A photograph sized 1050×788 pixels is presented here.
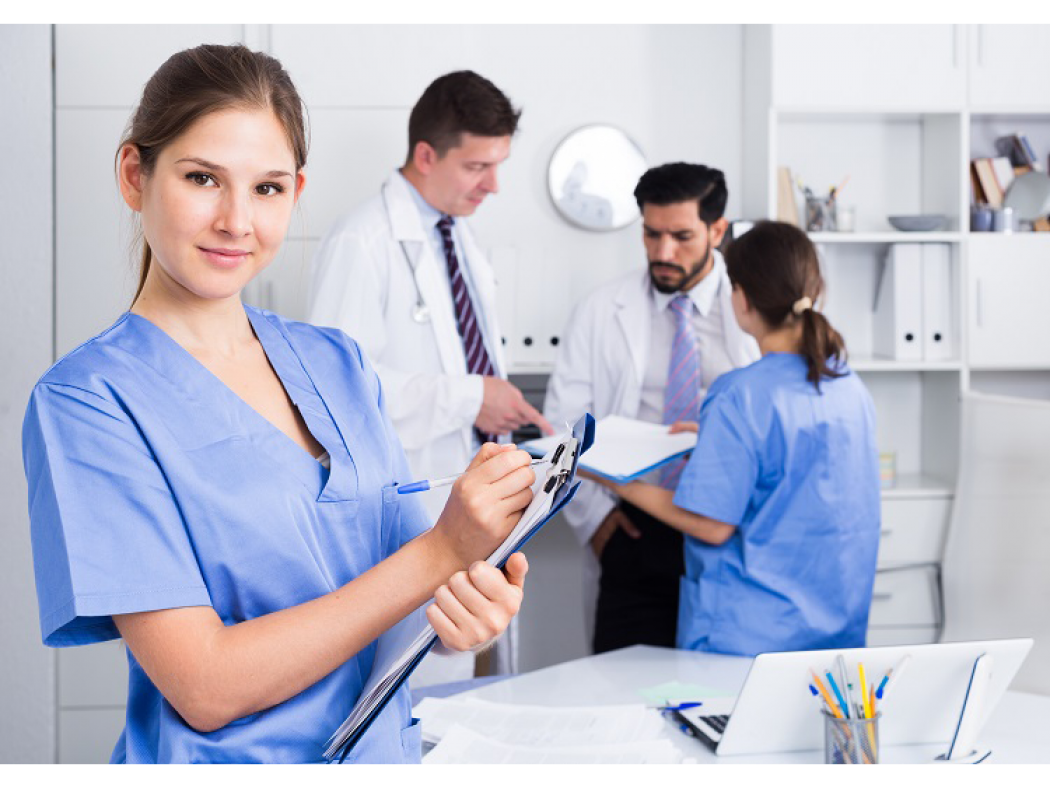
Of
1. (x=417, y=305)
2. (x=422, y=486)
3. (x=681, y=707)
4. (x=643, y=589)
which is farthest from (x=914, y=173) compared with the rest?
(x=422, y=486)

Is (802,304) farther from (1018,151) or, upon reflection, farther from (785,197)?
(1018,151)

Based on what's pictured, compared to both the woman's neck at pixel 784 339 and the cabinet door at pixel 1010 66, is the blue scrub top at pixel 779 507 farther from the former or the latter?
the cabinet door at pixel 1010 66

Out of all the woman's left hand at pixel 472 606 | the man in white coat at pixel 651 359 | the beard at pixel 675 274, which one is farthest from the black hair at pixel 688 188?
the woman's left hand at pixel 472 606

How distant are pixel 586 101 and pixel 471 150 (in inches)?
37.9

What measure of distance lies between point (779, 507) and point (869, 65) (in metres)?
1.69

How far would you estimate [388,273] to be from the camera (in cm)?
265

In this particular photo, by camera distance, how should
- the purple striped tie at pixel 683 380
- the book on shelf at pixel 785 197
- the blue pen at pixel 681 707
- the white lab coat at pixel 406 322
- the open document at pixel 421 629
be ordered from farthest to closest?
the book on shelf at pixel 785 197
the purple striped tie at pixel 683 380
the white lab coat at pixel 406 322
the blue pen at pixel 681 707
the open document at pixel 421 629

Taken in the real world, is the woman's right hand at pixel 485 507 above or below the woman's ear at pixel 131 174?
below

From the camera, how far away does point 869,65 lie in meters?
3.34

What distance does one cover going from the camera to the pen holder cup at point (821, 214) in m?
3.46

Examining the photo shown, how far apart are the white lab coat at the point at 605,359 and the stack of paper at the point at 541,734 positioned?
51.4 inches

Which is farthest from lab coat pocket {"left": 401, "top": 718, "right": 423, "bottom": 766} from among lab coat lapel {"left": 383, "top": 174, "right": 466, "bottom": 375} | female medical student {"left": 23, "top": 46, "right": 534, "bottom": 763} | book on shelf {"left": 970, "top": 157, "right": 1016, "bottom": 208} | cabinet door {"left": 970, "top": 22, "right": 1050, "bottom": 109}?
book on shelf {"left": 970, "top": 157, "right": 1016, "bottom": 208}

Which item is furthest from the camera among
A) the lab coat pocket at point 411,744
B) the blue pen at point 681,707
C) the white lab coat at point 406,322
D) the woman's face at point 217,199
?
the white lab coat at point 406,322

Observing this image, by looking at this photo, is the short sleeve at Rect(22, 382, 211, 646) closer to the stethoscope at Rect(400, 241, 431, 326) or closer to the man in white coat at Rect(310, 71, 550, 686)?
the man in white coat at Rect(310, 71, 550, 686)
